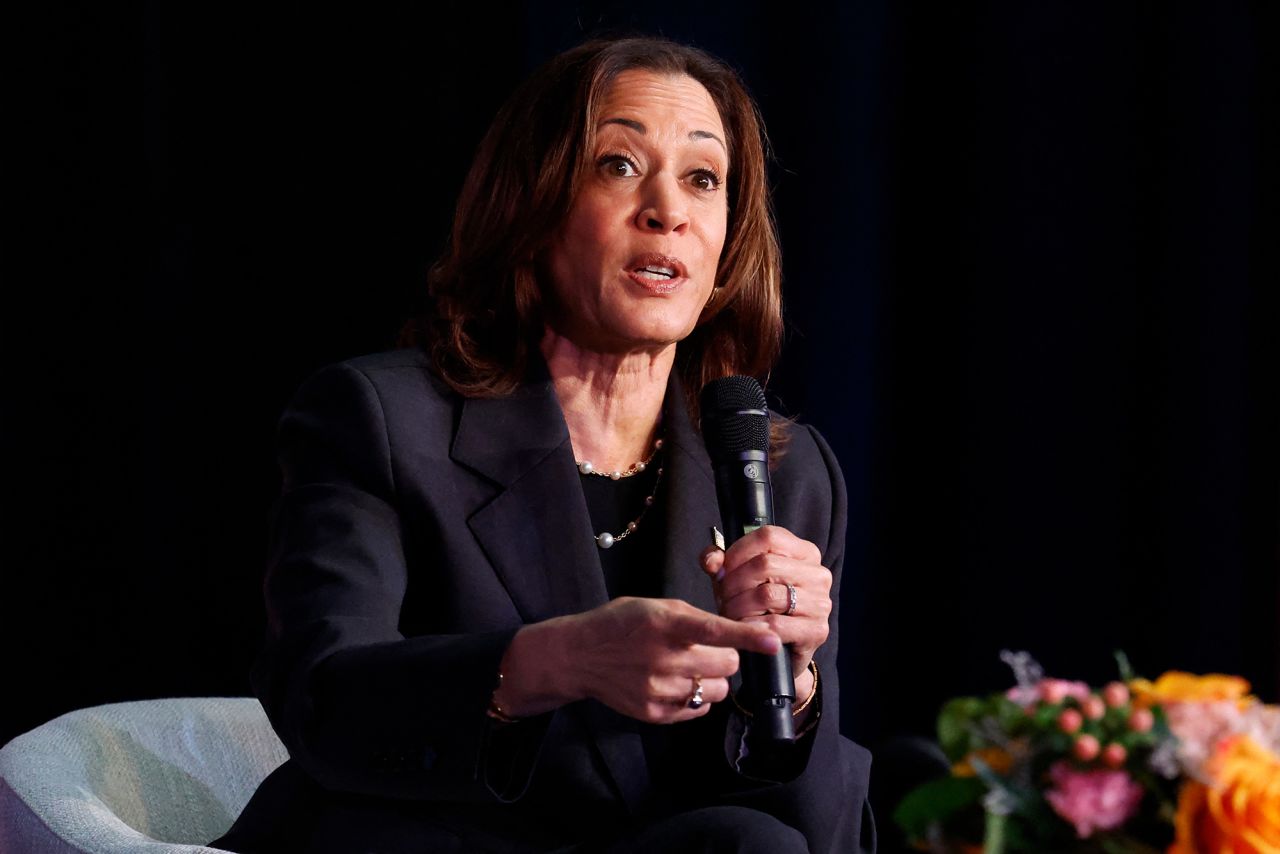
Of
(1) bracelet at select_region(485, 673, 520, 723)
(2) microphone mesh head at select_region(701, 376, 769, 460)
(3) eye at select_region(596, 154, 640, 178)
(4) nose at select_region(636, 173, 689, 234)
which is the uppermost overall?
(3) eye at select_region(596, 154, 640, 178)

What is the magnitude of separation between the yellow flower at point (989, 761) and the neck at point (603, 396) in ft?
2.85

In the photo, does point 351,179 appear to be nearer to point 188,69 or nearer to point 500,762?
point 188,69

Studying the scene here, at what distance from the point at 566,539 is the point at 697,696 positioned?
0.39m

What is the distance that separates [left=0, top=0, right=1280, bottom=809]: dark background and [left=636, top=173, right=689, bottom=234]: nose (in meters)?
0.81

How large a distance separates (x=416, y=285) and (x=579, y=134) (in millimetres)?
929

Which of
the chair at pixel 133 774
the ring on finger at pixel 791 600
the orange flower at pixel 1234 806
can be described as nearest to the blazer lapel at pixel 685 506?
the ring on finger at pixel 791 600

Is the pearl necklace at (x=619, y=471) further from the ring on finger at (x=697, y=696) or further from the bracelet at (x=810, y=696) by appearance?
the ring on finger at (x=697, y=696)

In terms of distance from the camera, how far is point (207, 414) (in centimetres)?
256

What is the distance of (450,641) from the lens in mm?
1376

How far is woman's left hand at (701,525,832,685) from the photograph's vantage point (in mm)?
1279

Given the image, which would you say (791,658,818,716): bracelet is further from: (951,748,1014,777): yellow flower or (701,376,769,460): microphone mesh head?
(951,748,1014,777): yellow flower

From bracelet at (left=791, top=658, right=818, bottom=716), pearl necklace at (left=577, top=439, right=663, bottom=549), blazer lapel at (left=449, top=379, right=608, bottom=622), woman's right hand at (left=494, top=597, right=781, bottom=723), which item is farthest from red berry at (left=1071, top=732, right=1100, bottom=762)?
pearl necklace at (left=577, top=439, right=663, bottom=549)

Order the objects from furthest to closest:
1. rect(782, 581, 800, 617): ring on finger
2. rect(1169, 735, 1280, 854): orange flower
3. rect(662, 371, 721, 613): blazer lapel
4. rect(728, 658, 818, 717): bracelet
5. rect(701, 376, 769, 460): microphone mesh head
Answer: rect(662, 371, 721, 613): blazer lapel, rect(728, 658, 818, 717): bracelet, rect(701, 376, 769, 460): microphone mesh head, rect(782, 581, 800, 617): ring on finger, rect(1169, 735, 1280, 854): orange flower

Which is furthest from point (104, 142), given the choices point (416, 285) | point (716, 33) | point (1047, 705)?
point (1047, 705)
